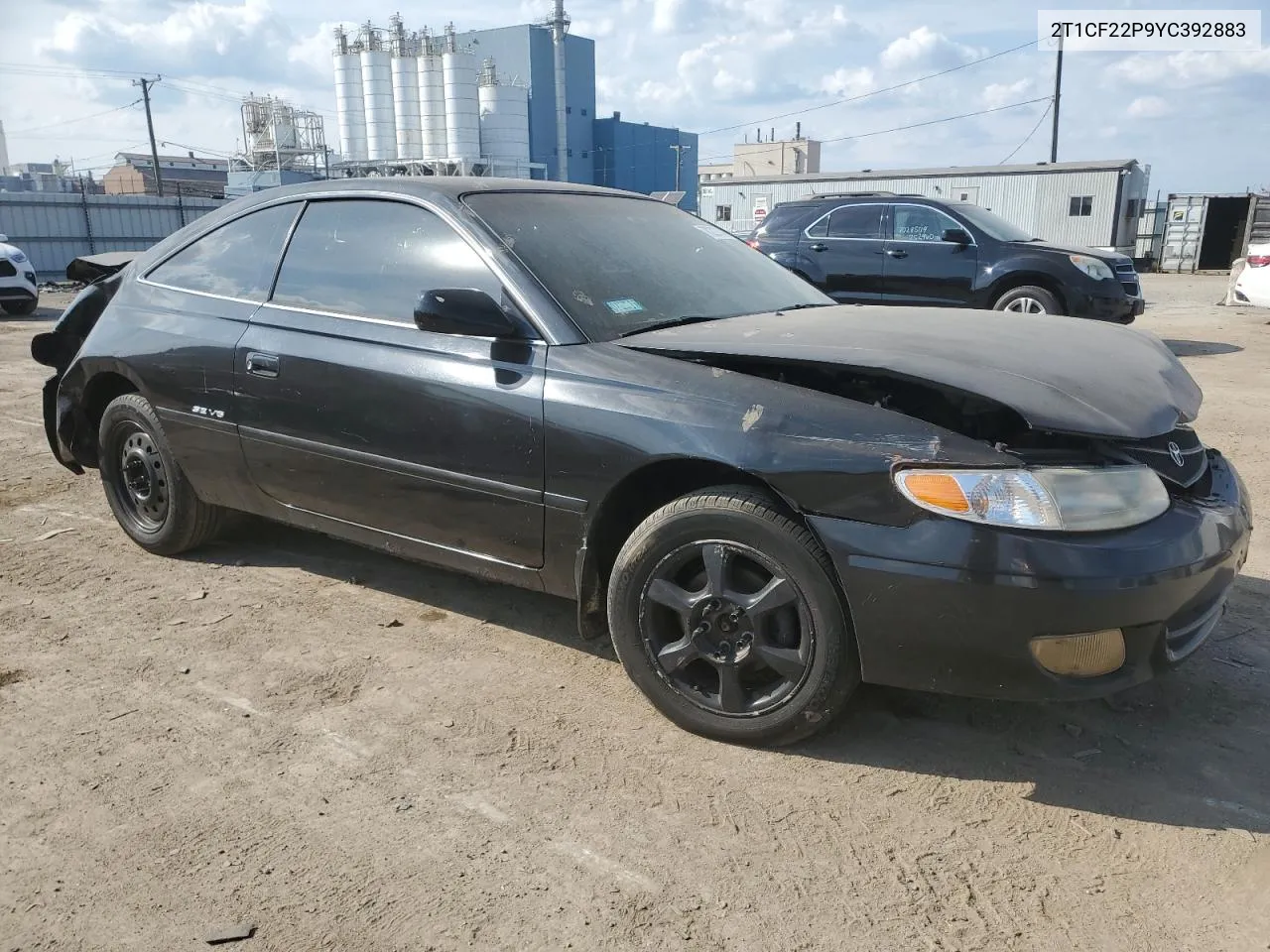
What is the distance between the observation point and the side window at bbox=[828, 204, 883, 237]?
1059 cm

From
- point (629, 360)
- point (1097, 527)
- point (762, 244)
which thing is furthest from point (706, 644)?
point (762, 244)

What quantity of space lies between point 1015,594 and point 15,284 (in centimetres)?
1706

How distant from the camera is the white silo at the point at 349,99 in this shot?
47.3m

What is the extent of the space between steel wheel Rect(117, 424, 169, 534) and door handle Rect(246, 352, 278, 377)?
827 millimetres

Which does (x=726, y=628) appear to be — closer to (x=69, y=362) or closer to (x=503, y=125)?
(x=69, y=362)

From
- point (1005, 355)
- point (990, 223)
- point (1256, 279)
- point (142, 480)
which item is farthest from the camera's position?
point (1256, 279)

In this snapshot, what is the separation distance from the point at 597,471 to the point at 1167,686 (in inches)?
75.4

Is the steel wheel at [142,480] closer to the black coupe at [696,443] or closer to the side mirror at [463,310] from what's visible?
the black coupe at [696,443]

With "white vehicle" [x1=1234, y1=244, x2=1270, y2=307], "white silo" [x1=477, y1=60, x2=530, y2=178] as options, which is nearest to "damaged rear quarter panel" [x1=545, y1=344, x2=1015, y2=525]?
"white vehicle" [x1=1234, y1=244, x2=1270, y2=307]

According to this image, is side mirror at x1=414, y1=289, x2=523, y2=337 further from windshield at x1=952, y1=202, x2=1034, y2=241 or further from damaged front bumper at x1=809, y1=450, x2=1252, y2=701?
windshield at x1=952, y1=202, x2=1034, y2=241

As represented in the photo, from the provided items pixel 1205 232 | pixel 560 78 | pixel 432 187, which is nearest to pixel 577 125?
pixel 560 78

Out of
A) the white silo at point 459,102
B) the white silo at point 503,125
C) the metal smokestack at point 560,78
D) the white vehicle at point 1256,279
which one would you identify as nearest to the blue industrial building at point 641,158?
the metal smokestack at point 560,78

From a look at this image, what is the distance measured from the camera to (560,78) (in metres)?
56.0

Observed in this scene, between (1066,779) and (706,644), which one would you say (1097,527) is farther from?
(706,644)
